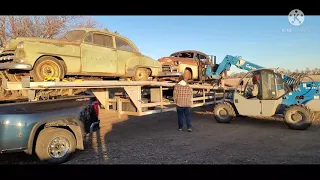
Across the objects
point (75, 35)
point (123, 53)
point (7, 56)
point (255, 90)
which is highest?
point (75, 35)

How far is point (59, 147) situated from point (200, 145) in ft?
11.2

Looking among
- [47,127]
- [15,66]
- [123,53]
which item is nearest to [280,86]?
[123,53]

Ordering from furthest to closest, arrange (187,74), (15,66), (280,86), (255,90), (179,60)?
1. (187,74)
2. (179,60)
3. (255,90)
4. (280,86)
5. (15,66)

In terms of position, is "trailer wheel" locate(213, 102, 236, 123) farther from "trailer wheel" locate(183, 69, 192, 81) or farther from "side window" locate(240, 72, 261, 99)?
"trailer wheel" locate(183, 69, 192, 81)

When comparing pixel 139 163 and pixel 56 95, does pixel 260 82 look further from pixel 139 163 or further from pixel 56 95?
pixel 56 95

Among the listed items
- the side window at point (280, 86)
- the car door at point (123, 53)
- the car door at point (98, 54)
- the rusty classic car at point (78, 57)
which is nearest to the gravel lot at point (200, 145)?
the side window at point (280, 86)

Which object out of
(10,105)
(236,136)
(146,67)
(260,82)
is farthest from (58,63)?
(260,82)

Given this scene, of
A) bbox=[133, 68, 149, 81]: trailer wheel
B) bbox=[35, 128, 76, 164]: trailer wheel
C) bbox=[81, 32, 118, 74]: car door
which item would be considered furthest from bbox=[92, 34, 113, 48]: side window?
bbox=[35, 128, 76, 164]: trailer wheel

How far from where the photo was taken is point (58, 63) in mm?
6348

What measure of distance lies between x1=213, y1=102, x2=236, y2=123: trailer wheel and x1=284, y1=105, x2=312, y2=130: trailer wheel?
1.91 m

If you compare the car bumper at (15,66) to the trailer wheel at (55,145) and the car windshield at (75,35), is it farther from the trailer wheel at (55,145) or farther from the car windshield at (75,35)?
the car windshield at (75,35)

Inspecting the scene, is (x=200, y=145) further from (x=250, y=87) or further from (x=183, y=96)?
(x=250, y=87)

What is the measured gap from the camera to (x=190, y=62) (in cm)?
1192
